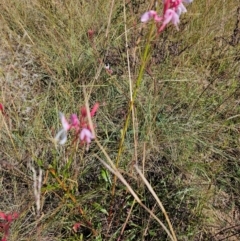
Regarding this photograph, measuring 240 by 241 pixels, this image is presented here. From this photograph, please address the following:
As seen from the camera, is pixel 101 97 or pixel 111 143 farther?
pixel 101 97

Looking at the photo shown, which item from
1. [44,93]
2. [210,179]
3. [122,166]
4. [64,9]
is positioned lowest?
[210,179]

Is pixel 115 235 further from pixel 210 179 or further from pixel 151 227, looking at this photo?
pixel 210 179

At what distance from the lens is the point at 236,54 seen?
7.28 feet

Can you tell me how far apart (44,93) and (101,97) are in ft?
0.89

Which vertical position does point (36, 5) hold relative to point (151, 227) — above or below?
above

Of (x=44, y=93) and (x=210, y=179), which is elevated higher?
(x=44, y=93)

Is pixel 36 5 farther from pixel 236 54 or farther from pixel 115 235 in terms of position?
pixel 115 235

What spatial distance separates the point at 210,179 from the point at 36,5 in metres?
1.40

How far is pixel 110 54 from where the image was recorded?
2.19 meters

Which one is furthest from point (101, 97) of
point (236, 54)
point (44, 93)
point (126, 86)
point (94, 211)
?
point (236, 54)

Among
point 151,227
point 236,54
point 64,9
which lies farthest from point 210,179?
point 64,9

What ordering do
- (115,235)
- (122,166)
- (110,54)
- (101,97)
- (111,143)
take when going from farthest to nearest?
(110,54), (101,97), (111,143), (122,166), (115,235)

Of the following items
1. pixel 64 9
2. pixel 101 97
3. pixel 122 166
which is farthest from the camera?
pixel 64 9

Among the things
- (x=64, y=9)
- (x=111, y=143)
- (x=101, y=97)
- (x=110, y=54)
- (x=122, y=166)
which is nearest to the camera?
(x=122, y=166)
